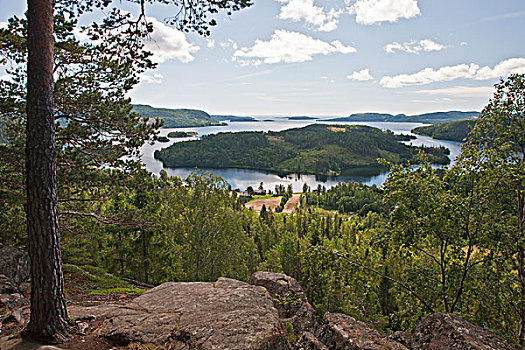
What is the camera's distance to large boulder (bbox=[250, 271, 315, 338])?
1014cm

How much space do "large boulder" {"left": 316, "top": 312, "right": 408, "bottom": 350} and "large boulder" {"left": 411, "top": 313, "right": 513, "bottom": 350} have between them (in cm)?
53

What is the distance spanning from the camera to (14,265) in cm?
1028

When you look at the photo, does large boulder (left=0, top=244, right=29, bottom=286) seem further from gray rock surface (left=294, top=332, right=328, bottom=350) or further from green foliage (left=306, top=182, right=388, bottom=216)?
green foliage (left=306, top=182, right=388, bottom=216)

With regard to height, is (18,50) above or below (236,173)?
above

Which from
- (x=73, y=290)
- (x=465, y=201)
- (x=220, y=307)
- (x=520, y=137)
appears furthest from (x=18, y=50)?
(x=520, y=137)

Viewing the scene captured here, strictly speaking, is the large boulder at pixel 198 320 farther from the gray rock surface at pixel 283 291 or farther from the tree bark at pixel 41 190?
the gray rock surface at pixel 283 291

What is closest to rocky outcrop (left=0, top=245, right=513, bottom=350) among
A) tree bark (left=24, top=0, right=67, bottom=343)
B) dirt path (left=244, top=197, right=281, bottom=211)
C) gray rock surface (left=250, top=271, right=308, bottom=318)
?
tree bark (left=24, top=0, right=67, bottom=343)

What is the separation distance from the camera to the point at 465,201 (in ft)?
25.6

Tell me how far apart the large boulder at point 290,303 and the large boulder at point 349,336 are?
1.70 metres

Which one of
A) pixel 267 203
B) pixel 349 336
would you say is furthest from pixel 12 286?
pixel 267 203

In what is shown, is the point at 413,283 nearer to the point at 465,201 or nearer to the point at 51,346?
the point at 465,201

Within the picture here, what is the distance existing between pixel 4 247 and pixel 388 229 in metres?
12.9

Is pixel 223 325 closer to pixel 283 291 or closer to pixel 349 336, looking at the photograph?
pixel 349 336

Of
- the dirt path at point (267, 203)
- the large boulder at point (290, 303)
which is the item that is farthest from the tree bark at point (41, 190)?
the dirt path at point (267, 203)
